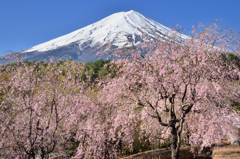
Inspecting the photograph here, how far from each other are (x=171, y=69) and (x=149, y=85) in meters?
0.91

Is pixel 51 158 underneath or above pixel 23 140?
underneath

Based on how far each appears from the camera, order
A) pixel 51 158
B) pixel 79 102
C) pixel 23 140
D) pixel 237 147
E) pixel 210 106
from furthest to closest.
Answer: pixel 51 158, pixel 79 102, pixel 237 147, pixel 23 140, pixel 210 106

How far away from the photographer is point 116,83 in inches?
295

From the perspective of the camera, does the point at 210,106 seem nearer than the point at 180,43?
Yes

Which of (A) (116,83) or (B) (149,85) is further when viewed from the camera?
(A) (116,83)

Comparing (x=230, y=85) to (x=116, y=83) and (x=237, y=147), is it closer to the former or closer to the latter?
(x=237, y=147)

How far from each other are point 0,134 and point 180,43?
6386 millimetres

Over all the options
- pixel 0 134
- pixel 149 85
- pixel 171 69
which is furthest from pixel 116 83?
pixel 0 134

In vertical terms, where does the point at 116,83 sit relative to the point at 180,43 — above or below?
below

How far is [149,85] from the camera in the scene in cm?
674

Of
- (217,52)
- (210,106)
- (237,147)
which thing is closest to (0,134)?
(210,106)

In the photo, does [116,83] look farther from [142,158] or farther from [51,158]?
[51,158]

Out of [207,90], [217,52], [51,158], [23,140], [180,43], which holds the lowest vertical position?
[51,158]

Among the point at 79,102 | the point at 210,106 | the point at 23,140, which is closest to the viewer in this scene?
the point at 210,106
